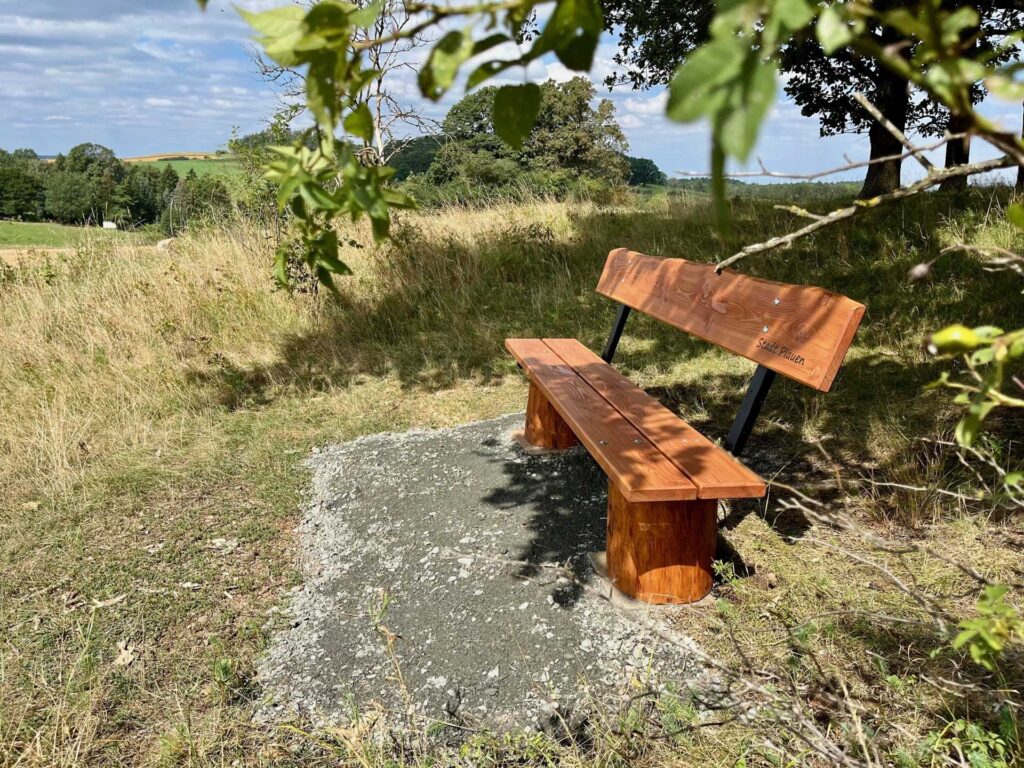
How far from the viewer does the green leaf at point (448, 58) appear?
0.78m

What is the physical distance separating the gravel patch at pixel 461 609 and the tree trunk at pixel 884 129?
6.86 metres

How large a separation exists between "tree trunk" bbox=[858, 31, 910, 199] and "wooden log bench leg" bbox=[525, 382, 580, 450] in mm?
6158

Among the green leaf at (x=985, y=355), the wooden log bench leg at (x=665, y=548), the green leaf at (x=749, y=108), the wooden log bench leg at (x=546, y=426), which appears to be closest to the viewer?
the green leaf at (x=749, y=108)

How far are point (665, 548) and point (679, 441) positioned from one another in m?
0.46

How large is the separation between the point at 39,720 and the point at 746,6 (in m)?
2.97

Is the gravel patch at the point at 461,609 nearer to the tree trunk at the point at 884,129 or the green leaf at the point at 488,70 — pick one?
the green leaf at the point at 488,70

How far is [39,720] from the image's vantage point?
2.51 meters

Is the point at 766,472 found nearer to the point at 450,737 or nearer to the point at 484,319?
the point at 450,737

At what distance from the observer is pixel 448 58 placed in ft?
2.58

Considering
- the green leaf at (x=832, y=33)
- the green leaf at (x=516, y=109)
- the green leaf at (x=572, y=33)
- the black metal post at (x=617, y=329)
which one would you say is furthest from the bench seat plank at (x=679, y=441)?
the green leaf at (x=832, y=33)

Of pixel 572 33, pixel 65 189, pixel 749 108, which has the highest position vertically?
pixel 65 189

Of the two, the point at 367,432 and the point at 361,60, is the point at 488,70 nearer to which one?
the point at 361,60

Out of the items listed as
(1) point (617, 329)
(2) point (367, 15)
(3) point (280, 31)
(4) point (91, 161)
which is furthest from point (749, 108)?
(4) point (91, 161)

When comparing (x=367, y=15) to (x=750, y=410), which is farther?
(x=750, y=410)
